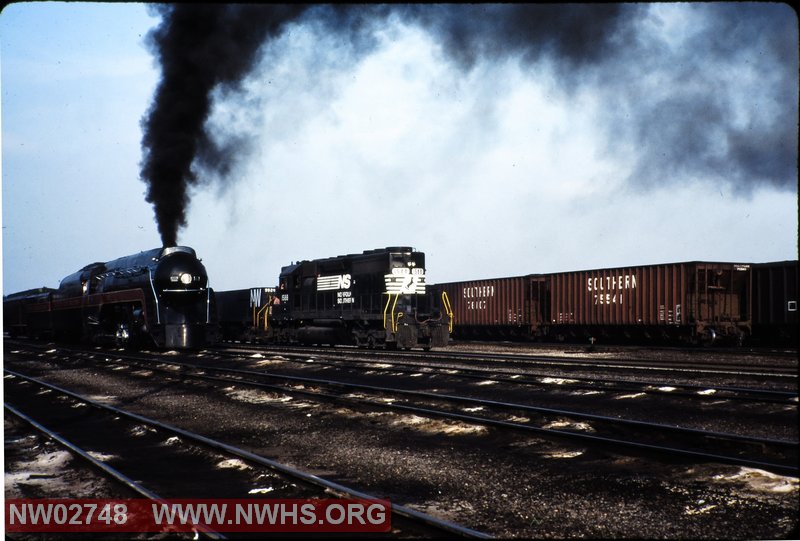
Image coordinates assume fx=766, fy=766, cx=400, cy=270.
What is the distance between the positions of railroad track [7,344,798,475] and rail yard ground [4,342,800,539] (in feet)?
0.22

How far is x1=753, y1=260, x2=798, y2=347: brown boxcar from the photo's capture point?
28547 millimetres

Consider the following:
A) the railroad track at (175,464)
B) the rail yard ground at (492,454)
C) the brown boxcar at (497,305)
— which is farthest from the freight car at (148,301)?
the brown boxcar at (497,305)

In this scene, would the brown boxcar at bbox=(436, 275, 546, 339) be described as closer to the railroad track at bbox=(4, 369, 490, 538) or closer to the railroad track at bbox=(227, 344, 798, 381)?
the railroad track at bbox=(227, 344, 798, 381)

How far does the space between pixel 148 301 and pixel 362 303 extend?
26.1 feet

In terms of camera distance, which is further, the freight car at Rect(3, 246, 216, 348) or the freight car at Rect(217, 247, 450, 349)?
the freight car at Rect(217, 247, 450, 349)

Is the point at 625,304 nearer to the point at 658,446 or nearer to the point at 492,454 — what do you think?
the point at 658,446

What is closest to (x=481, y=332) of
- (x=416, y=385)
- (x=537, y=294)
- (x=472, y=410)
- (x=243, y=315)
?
(x=537, y=294)

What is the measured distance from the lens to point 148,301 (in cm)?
2672

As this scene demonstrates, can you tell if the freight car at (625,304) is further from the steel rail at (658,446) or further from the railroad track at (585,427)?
the steel rail at (658,446)

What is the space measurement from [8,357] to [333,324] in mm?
12956

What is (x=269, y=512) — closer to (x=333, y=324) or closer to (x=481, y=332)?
(x=333, y=324)

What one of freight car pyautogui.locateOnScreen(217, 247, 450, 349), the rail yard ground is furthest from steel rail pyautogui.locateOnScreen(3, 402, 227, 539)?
freight car pyautogui.locateOnScreen(217, 247, 450, 349)

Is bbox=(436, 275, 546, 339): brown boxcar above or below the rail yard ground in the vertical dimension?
above

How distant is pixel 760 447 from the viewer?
340 inches
